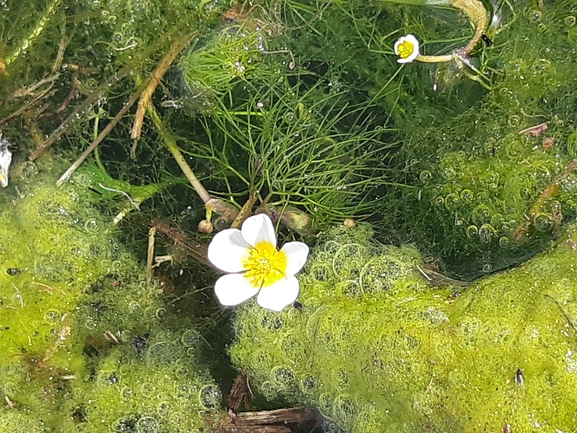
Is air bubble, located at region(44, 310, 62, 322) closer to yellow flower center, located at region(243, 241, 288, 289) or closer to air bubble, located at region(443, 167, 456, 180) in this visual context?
Result: yellow flower center, located at region(243, 241, 288, 289)

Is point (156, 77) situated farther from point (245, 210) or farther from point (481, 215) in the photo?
point (481, 215)

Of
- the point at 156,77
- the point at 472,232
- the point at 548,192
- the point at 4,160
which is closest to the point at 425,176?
the point at 472,232

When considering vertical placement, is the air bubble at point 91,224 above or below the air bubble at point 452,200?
below

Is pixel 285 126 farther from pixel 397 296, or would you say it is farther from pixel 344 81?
pixel 397 296

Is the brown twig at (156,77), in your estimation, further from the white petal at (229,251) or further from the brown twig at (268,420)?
the brown twig at (268,420)

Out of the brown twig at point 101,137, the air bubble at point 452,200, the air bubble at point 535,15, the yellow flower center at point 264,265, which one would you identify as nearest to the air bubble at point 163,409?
the yellow flower center at point 264,265

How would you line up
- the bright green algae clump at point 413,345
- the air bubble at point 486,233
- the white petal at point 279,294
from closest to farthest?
the bright green algae clump at point 413,345
the white petal at point 279,294
the air bubble at point 486,233
